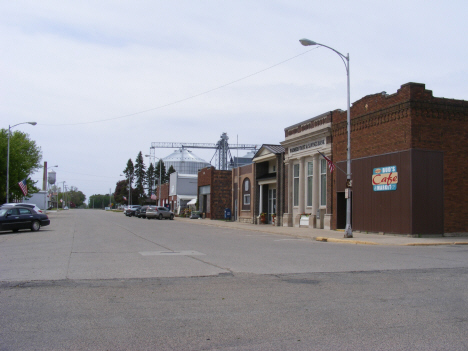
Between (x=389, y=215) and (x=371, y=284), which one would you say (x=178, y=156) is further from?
(x=371, y=284)

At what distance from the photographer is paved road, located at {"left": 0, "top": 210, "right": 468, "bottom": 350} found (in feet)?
18.5

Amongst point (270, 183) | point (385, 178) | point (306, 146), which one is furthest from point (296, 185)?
point (385, 178)

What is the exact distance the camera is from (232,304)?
758 centimetres

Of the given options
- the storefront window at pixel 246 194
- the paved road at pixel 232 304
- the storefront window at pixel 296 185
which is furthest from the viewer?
the storefront window at pixel 246 194

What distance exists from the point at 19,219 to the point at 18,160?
34.2m

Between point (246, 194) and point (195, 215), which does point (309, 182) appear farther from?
point (195, 215)

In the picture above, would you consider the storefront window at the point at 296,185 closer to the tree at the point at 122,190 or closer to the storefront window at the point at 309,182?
the storefront window at the point at 309,182

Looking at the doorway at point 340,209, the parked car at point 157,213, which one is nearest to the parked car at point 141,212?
the parked car at point 157,213

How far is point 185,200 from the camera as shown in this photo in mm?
73688

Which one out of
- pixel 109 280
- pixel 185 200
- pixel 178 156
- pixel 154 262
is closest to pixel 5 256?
pixel 154 262

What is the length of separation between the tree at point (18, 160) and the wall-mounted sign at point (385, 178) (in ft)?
148

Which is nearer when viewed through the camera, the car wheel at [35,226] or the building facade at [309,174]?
the car wheel at [35,226]

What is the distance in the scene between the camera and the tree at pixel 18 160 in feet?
178

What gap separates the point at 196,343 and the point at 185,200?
6863 centimetres
